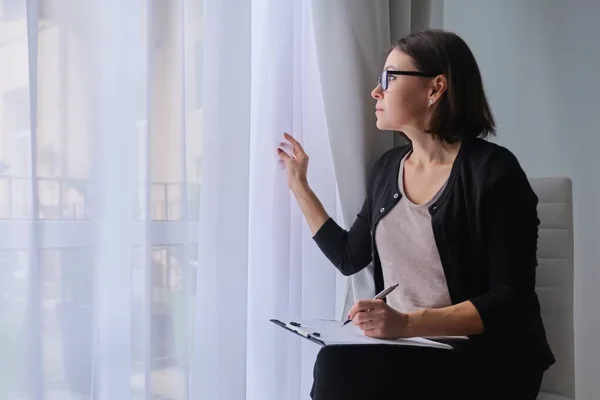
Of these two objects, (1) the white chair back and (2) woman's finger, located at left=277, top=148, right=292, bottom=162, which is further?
(2) woman's finger, located at left=277, top=148, right=292, bottom=162

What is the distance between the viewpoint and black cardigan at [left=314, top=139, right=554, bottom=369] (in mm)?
1223

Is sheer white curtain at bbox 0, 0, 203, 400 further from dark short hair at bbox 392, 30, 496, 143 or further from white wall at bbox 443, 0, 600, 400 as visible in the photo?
white wall at bbox 443, 0, 600, 400

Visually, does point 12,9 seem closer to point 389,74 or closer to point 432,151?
point 389,74

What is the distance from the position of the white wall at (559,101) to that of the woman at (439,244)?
0.67m

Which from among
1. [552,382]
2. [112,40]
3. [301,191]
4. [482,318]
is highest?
[112,40]

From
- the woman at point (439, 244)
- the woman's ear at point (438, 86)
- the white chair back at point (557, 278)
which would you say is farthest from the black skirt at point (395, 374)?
the woman's ear at point (438, 86)

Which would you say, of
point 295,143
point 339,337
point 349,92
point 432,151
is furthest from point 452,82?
point 339,337

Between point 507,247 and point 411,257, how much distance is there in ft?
0.67

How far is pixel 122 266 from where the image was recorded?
1211 mm

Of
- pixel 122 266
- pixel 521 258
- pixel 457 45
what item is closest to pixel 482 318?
pixel 521 258

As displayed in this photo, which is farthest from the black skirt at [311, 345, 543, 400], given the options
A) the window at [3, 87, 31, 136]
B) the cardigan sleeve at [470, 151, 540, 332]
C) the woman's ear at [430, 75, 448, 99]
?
the window at [3, 87, 31, 136]

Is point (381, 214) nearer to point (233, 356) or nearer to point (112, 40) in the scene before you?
point (233, 356)

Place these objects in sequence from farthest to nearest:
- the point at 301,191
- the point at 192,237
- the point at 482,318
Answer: the point at 301,191
the point at 192,237
the point at 482,318

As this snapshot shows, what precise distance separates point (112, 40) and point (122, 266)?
41cm
